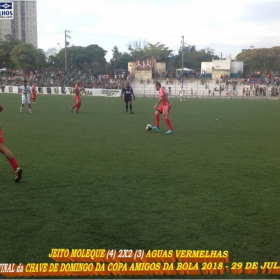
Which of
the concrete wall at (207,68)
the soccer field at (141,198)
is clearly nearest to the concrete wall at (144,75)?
the concrete wall at (207,68)

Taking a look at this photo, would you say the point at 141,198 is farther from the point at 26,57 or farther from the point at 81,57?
the point at 81,57

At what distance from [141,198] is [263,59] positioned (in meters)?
74.1

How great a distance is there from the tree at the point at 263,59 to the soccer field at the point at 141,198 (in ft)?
219

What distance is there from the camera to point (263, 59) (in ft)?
239

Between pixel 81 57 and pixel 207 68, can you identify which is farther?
pixel 81 57

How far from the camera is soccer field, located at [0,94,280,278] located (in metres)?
3.96

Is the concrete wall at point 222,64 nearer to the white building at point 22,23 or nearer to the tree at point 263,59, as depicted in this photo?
the tree at point 263,59

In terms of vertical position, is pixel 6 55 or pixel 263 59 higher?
pixel 6 55

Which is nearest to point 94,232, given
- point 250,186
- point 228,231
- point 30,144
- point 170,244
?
point 170,244

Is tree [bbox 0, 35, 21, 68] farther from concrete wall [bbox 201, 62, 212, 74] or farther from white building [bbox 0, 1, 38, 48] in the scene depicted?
concrete wall [bbox 201, 62, 212, 74]

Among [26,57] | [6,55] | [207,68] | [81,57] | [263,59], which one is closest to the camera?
[26,57]

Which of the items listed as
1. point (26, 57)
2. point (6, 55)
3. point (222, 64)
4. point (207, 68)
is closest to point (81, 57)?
point (6, 55)

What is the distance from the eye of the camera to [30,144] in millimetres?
9734

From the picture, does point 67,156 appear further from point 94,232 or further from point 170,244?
point 170,244
